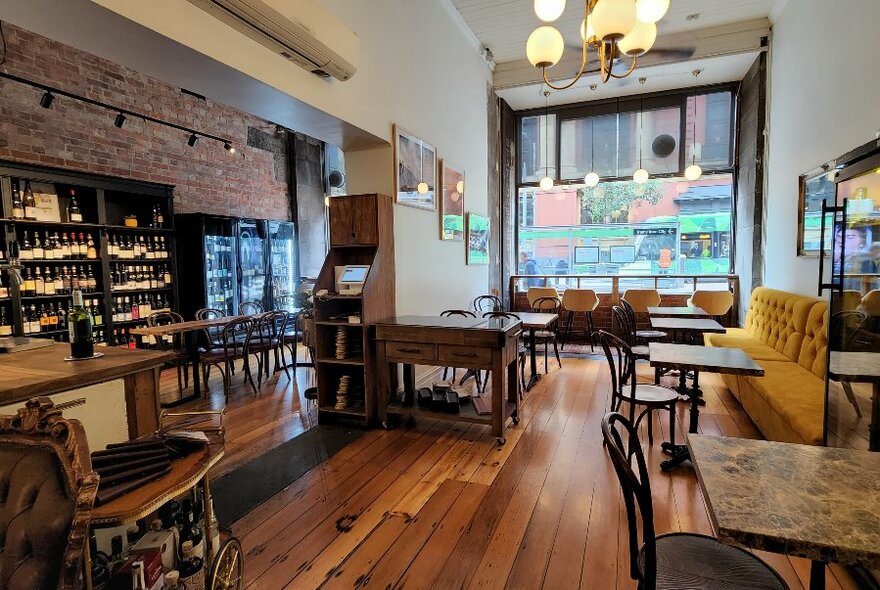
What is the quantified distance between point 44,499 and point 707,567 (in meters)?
1.81

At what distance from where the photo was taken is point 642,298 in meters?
6.86

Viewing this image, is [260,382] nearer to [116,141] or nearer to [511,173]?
[116,141]

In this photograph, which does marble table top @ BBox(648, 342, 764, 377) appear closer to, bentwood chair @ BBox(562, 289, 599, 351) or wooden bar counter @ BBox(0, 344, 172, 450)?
wooden bar counter @ BBox(0, 344, 172, 450)

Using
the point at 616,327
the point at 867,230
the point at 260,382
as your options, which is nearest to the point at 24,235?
the point at 260,382

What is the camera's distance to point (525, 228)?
→ 8625 millimetres

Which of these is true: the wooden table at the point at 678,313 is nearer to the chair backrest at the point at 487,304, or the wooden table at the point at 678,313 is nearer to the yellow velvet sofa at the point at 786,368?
the yellow velvet sofa at the point at 786,368

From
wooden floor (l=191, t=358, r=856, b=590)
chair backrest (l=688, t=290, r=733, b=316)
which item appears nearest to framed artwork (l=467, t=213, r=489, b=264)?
wooden floor (l=191, t=358, r=856, b=590)

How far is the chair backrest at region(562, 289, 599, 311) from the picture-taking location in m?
6.96

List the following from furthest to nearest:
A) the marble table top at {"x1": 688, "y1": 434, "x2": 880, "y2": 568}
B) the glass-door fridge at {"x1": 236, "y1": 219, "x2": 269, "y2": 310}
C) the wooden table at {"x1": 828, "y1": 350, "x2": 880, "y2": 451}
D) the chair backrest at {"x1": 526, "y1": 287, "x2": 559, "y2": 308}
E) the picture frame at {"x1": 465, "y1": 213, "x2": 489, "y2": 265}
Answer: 1. the chair backrest at {"x1": 526, "y1": 287, "x2": 559, "y2": 308}
2. the glass-door fridge at {"x1": 236, "y1": 219, "x2": 269, "y2": 310}
3. the picture frame at {"x1": 465, "y1": 213, "x2": 489, "y2": 265}
4. the wooden table at {"x1": 828, "y1": 350, "x2": 880, "y2": 451}
5. the marble table top at {"x1": 688, "y1": 434, "x2": 880, "y2": 568}

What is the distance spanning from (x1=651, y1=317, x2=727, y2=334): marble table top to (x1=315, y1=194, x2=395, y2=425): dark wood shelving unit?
2.81 metres

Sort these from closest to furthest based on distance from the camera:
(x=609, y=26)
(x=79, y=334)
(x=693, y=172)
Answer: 1. (x=79, y=334)
2. (x=609, y=26)
3. (x=693, y=172)

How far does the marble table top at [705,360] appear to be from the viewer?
2.70 metres

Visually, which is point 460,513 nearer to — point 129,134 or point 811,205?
point 811,205

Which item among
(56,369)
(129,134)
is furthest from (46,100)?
(56,369)
